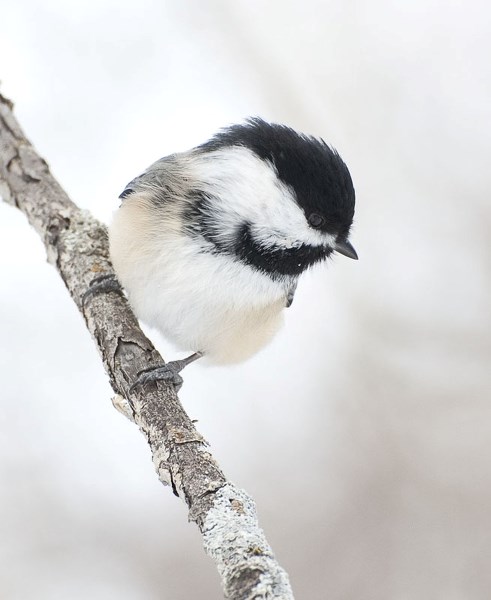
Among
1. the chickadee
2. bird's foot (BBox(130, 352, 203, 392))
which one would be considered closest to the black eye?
the chickadee

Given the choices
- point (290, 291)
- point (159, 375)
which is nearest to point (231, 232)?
point (290, 291)

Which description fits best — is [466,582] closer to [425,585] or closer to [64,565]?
[425,585]

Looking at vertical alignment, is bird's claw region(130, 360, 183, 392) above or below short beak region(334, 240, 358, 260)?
below

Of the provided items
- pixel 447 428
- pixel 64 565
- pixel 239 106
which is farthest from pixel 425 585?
pixel 239 106

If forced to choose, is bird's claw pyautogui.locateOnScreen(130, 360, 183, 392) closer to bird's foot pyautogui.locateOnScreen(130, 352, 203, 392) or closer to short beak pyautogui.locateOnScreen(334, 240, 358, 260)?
bird's foot pyautogui.locateOnScreen(130, 352, 203, 392)

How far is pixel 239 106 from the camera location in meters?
2.58

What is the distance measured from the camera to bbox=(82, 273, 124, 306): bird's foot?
5.26 ft

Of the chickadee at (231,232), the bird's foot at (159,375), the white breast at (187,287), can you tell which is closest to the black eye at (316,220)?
the chickadee at (231,232)

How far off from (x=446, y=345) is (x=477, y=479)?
0.47 metres

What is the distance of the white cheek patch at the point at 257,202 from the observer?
1.41 meters

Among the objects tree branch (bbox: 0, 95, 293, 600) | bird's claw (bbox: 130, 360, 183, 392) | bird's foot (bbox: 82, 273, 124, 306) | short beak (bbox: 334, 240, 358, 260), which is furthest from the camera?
bird's foot (bbox: 82, 273, 124, 306)

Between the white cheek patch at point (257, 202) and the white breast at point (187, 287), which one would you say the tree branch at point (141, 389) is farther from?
the white cheek patch at point (257, 202)

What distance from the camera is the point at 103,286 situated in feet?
5.32

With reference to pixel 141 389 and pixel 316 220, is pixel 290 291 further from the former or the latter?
pixel 141 389
